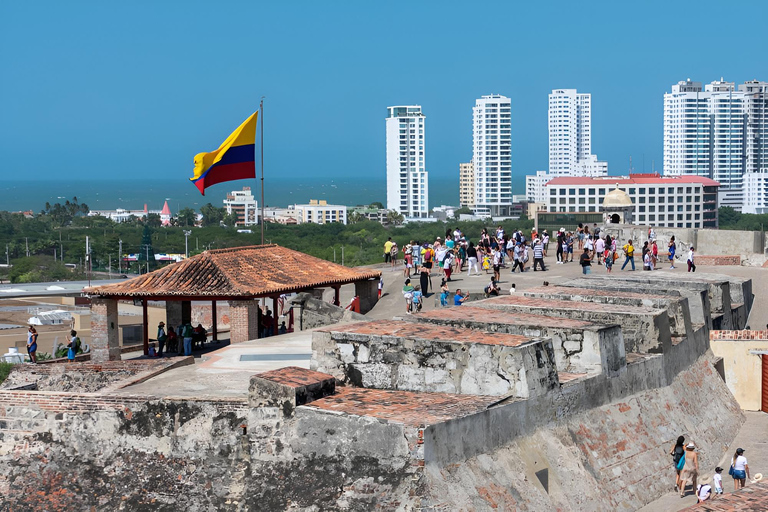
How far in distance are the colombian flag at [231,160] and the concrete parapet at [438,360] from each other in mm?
10739

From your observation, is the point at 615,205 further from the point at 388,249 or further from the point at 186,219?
the point at 186,219

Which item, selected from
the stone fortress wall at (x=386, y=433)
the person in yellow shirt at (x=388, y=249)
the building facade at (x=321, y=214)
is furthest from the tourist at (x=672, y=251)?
the building facade at (x=321, y=214)

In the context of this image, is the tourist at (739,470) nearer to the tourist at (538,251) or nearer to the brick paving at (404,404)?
the brick paving at (404,404)

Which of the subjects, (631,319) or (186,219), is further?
(186,219)

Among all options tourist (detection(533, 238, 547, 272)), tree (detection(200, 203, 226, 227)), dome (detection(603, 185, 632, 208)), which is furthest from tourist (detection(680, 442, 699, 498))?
tree (detection(200, 203, 226, 227))

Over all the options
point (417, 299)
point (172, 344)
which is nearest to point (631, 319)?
point (417, 299)

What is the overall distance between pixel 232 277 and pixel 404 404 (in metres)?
8.85

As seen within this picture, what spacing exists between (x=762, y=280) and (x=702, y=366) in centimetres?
964

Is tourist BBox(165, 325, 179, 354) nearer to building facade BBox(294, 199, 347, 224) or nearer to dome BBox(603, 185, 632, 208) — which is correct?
dome BBox(603, 185, 632, 208)

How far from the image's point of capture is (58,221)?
136250mm

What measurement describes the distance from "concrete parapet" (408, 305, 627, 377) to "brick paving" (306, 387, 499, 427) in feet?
7.47

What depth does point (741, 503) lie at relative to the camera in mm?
10797

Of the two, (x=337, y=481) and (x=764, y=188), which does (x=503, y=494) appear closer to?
(x=337, y=481)

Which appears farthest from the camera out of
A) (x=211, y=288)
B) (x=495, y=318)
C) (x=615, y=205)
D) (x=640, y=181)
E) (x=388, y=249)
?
(x=640, y=181)
